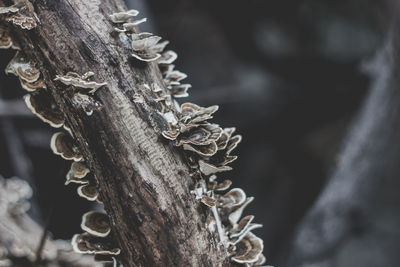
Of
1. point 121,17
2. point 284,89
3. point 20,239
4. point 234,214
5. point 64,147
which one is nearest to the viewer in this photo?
point 121,17

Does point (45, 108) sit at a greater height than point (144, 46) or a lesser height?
lesser

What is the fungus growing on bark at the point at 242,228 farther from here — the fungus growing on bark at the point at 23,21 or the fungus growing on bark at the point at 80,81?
the fungus growing on bark at the point at 23,21

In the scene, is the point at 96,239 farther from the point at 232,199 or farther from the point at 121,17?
the point at 121,17

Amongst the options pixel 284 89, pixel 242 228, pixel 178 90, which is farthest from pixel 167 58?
pixel 284 89

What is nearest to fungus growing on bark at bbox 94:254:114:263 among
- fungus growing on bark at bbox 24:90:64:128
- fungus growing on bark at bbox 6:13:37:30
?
fungus growing on bark at bbox 24:90:64:128

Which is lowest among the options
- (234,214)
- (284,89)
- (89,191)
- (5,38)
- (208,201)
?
(89,191)

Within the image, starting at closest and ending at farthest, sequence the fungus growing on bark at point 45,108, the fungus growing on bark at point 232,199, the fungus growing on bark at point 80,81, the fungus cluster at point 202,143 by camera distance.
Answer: the fungus growing on bark at point 80,81 → the fungus cluster at point 202,143 → the fungus growing on bark at point 45,108 → the fungus growing on bark at point 232,199

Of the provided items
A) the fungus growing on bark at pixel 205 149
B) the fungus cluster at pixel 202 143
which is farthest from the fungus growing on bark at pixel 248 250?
the fungus growing on bark at pixel 205 149

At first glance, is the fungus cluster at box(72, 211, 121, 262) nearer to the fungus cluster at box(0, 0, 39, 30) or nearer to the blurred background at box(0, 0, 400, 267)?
the fungus cluster at box(0, 0, 39, 30)
